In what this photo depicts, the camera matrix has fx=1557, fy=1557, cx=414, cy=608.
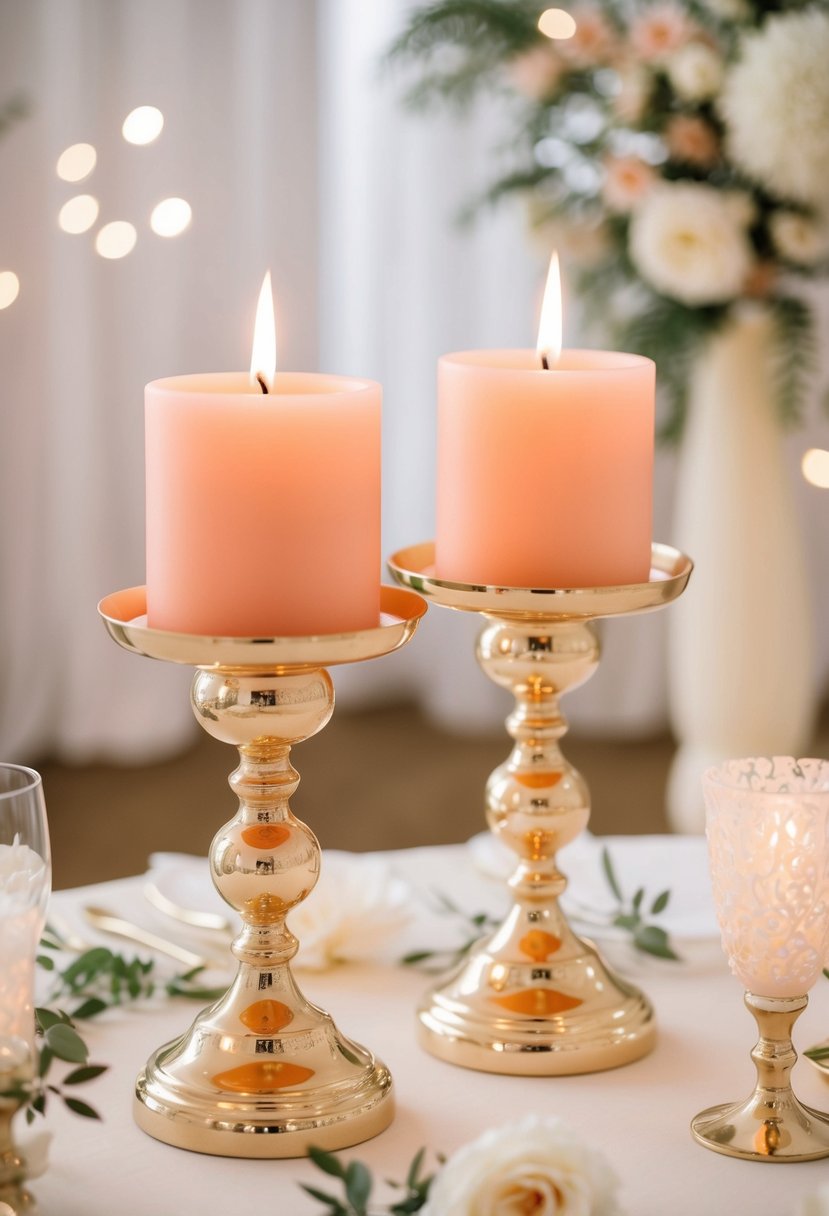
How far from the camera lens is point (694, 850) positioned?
122 centimetres

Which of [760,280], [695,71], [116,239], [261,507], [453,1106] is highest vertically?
[695,71]

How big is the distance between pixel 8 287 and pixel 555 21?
1.23m

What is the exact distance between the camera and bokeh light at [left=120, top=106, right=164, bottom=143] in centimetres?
288

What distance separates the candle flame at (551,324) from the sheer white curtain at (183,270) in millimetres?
1884

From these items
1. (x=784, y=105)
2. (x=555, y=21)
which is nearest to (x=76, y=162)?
(x=555, y=21)

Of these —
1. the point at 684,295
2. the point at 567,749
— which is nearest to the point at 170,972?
Result: the point at 684,295

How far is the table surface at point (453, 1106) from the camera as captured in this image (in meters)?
0.72

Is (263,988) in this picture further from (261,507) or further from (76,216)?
(76,216)

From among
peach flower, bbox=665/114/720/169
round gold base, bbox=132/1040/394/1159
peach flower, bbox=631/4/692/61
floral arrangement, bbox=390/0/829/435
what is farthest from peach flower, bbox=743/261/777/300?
round gold base, bbox=132/1040/394/1159

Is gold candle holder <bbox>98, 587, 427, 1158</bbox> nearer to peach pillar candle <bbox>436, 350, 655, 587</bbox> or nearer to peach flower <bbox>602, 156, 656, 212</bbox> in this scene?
peach pillar candle <bbox>436, 350, 655, 587</bbox>

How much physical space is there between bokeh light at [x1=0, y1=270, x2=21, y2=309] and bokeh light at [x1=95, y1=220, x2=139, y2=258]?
177 mm

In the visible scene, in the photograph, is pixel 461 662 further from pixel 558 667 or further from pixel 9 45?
pixel 558 667

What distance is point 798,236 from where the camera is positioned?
1.93 m

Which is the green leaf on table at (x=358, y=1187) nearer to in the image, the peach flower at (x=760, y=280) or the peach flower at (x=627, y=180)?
the peach flower at (x=627, y=180)
